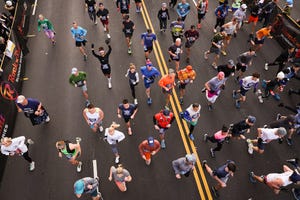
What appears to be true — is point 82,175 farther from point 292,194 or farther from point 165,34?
point 165,34

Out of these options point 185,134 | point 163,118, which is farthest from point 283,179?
point 163,118

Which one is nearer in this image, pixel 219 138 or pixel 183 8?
pixel 219 138

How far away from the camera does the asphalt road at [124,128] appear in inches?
361

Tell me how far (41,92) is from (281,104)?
10.7 m

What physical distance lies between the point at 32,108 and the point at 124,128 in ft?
11.9

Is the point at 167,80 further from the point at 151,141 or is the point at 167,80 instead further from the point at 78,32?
the point at 78,32

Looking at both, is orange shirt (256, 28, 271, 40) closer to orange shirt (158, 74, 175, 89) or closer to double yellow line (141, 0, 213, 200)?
double yellow line (141, 0, 213, 200)

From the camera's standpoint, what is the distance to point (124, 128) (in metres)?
11.0

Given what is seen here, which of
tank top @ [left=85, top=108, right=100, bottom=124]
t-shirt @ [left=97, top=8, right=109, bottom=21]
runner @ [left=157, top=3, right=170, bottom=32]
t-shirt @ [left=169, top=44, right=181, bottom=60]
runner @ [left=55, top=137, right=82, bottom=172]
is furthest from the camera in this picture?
t-shirt @ [left=97, top=8, right=109, bottom=21]

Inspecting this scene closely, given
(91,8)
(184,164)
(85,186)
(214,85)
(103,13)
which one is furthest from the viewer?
(91,8)

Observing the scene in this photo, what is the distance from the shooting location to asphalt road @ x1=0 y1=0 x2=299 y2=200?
916 cm

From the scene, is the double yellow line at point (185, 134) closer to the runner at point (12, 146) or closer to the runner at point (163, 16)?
the runner at point (163, 16)

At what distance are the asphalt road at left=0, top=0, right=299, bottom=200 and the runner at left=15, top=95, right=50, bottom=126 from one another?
2.35 feet

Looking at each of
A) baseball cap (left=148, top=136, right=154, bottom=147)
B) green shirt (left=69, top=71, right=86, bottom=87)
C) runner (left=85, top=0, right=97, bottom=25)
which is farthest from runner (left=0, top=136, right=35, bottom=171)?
runner (left=85, top=0, right=97, bottom=25)
